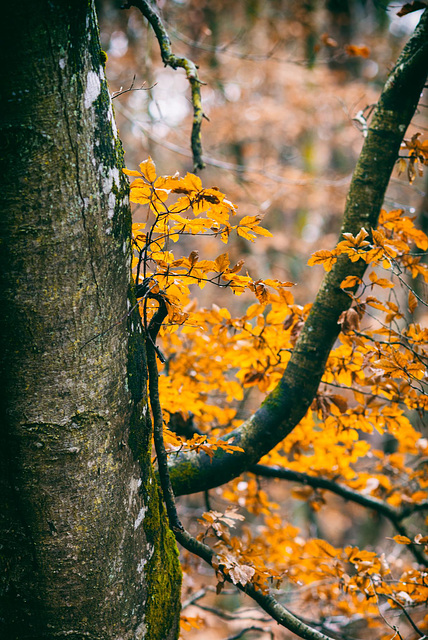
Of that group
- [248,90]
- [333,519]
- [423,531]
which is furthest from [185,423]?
[333,519]

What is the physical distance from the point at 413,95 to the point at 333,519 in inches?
474

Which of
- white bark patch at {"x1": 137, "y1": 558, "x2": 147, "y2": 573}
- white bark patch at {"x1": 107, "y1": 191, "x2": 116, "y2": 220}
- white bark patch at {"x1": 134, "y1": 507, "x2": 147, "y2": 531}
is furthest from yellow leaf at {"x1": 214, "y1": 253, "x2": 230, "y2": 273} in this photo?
white bark patch at {"x1": 137, "y1": 558, "x2": 147, "y2": 573}

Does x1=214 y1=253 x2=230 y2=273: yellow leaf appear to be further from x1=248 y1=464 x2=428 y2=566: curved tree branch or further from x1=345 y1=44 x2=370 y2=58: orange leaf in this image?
x1=345 y1=44 x2=370 y2=58: orange leaf

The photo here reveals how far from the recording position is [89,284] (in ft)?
3.23

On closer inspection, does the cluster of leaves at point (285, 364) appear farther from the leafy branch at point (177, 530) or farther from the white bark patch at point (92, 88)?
the white bark patch at point (92, 88)

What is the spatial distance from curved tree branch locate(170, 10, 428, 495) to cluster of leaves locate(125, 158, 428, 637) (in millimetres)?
97

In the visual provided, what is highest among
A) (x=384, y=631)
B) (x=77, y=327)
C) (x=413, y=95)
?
(x=413, y=95)

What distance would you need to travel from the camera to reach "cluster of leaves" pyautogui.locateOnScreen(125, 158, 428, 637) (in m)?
1.20

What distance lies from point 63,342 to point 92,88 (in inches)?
23.9

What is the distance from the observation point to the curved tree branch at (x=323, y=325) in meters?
1.62

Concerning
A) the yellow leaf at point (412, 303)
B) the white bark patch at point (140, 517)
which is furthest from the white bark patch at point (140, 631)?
the yellow leaf at point (412, 303)

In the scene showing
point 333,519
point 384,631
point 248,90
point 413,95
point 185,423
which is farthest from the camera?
point 333,519

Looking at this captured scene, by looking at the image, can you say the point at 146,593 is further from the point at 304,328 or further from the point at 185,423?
the point at 304,328

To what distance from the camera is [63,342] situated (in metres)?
0.96
